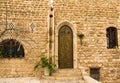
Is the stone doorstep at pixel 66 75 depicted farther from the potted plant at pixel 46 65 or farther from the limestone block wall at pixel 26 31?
the limestone block wall at pixel 26 31

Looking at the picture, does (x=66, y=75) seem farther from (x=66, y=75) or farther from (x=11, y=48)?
(x=11, y=48)

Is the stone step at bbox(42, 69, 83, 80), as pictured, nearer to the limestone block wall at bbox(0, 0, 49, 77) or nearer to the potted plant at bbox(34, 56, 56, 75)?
the potted plant at bbox(34, 56, 56, 75)

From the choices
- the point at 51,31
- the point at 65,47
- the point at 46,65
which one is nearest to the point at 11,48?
the point at 46,65

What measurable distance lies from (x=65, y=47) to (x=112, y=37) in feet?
9.42

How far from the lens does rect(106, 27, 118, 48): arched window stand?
13866 mm

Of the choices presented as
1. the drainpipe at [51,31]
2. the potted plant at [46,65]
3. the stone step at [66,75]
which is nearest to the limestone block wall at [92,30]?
the drainpipe at [51,31]

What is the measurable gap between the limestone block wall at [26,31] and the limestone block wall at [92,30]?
890mm

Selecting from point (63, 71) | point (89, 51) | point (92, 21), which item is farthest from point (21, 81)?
point (92, 21)

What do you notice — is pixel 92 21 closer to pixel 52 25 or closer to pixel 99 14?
pixel 99 14

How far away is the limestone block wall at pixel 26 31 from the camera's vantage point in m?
12.7

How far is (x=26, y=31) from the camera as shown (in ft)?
42.6

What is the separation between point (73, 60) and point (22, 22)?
3495 mm

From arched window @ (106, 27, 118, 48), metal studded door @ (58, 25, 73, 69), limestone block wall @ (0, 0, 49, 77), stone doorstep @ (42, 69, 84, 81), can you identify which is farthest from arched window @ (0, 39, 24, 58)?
arched window @ (106, 27, 118, 48)

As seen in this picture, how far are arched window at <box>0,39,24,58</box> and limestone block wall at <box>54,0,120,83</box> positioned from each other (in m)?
2.38
